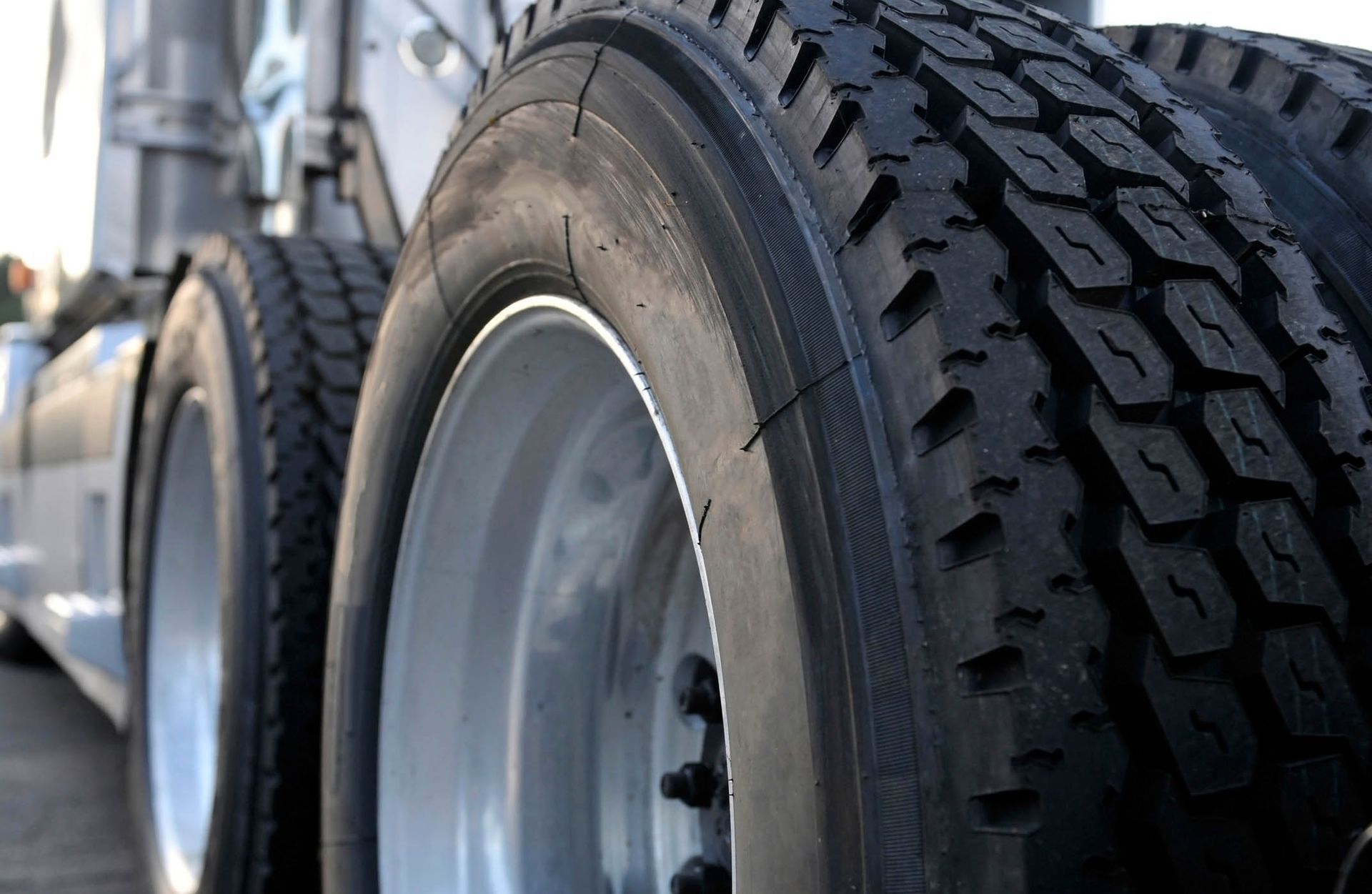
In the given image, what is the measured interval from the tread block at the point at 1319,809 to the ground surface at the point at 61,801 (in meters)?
2.22

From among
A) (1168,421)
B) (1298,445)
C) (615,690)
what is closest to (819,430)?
(1168,421)

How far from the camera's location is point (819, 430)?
91cm

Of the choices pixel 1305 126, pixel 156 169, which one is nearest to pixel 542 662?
pixel 1305 126

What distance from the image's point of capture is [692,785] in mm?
1456

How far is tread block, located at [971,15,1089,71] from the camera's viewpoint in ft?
3.74

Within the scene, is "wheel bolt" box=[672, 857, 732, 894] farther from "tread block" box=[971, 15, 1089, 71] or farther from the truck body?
the truck body

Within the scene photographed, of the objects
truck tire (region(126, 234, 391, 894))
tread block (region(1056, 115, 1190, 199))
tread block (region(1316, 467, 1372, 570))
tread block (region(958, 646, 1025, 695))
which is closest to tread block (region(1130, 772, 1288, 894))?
tread block (region(958, 646, 1025, 695))

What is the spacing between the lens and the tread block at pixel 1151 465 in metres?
0.88

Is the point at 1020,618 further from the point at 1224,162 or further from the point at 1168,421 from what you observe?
the point at 1224,162

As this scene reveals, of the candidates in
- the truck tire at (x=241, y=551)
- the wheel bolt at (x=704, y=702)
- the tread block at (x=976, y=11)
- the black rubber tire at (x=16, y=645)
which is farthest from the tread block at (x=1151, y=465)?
the black rubber tire at (x=16, y=645)

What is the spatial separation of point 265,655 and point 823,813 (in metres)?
1.32

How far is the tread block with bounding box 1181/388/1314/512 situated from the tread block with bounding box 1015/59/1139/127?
27 centimetres

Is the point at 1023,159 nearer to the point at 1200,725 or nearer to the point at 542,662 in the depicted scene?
the point at 1200,725

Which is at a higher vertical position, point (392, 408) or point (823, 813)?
point (392, 408)
